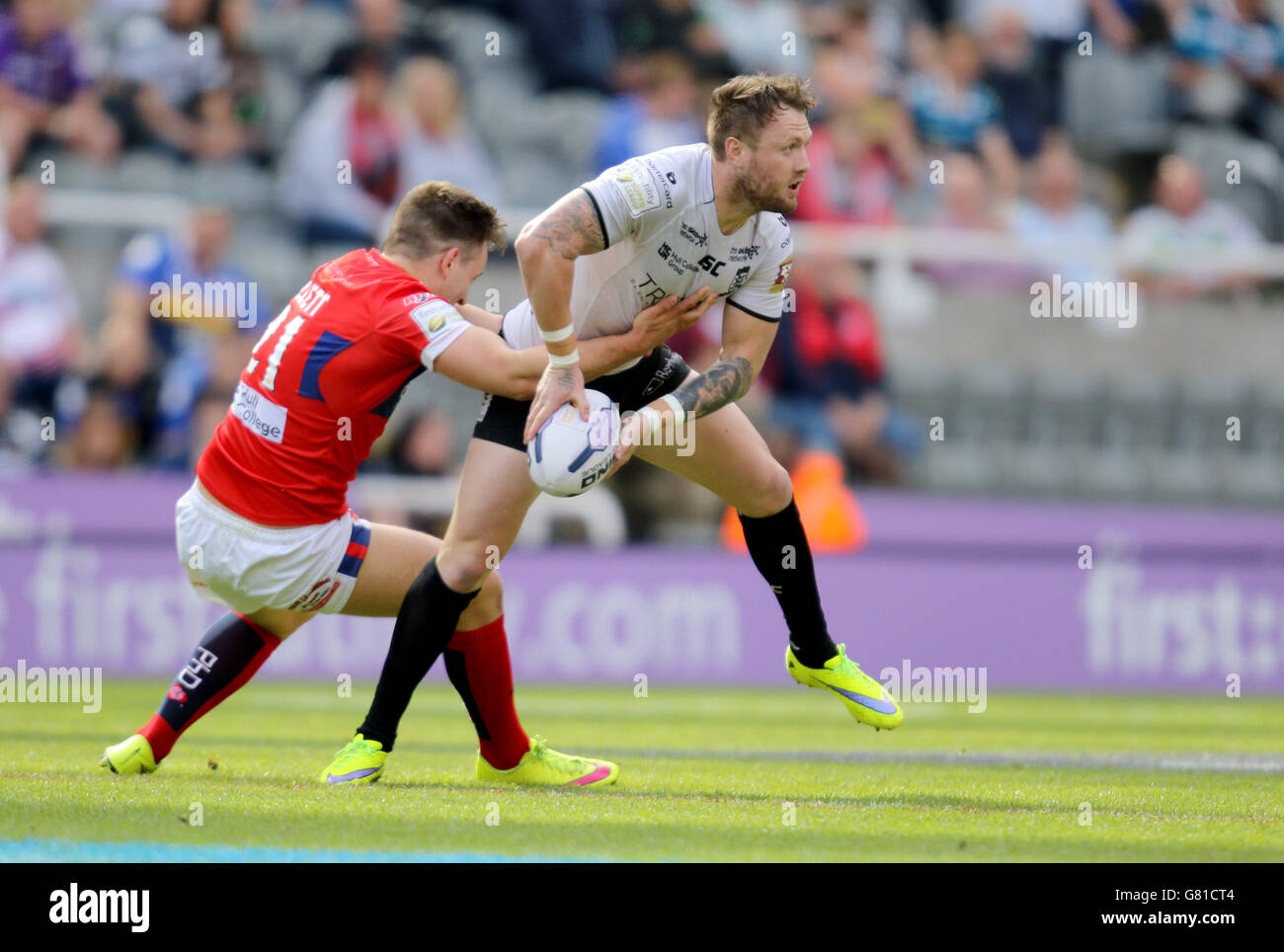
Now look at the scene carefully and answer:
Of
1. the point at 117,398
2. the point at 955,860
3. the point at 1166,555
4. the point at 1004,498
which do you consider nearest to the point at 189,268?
the point at 117,398

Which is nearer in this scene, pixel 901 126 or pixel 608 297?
pixel 608 297

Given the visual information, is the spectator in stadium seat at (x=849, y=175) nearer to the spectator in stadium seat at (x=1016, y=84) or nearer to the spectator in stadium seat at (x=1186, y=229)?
the spectator in stadium seat at (x=1016, y=84)

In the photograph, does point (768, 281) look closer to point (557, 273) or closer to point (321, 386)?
point (557, 273)

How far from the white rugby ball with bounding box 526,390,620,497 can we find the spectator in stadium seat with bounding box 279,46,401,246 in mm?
8010

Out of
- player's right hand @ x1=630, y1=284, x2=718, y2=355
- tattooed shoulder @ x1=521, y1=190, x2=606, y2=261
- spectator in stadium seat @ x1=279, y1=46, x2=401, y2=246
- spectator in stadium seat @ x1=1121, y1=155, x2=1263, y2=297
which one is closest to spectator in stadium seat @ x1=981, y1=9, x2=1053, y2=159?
spectator in stadium seat @ x1=1121, y1=155, x2=1263, y2=297

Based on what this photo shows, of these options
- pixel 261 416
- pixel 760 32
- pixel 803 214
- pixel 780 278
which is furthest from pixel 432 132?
pixel 261 416

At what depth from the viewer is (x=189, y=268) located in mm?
11938

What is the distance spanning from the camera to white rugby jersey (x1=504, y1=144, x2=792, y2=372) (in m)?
5.58

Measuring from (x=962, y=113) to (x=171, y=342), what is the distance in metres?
8.58

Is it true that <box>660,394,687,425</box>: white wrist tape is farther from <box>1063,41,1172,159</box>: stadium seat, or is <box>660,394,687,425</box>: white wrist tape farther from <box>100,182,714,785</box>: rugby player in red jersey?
<box>1063,41,1172,159</box>: stadium seat

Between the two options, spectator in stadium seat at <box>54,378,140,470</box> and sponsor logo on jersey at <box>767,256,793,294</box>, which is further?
spectator in stadium seat at <box>54,378,140,470</box>

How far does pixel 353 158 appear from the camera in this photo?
1313 cm

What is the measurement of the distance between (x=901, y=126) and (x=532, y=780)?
11.3 meters
